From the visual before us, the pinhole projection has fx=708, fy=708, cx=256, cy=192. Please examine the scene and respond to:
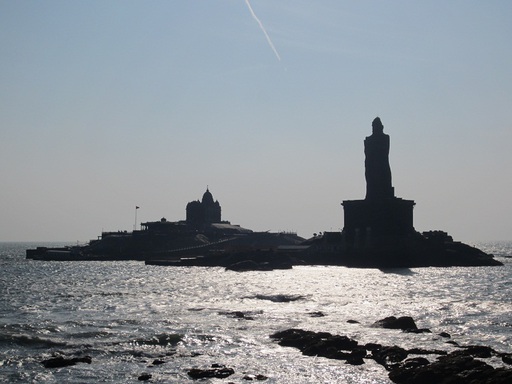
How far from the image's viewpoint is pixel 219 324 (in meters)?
54.1

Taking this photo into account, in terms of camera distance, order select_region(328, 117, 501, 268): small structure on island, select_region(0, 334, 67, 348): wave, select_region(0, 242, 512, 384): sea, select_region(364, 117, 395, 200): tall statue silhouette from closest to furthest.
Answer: select_region(0, 242, 512, 384): sea < select_region(0, 334, 67, 348): wave < select_region(328, 117, 501, 268): small structure on island < select_region(364, 117, 395, 200): tall statue silhouette

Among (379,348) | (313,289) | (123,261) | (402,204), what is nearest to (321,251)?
(402,204)

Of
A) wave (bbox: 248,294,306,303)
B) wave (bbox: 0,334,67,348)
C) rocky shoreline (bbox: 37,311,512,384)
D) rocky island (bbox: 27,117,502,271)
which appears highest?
rocky island (bbox: 27,117,502,271)

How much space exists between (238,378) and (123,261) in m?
158

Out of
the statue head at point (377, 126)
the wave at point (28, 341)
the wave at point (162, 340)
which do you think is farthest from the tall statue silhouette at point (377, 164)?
the wave at point (28, 341)

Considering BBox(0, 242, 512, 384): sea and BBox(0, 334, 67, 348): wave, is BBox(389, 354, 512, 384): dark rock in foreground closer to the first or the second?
BBox(0, 242, 512, 384): sea

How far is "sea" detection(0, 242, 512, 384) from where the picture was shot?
37.5 m

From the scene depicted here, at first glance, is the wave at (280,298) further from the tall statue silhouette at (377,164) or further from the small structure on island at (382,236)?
the tall statue silhouette at (377,164)

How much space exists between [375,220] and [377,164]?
1553cm

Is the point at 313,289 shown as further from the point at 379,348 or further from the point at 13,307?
the point at 379,348

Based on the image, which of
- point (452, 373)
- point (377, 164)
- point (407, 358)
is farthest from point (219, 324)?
point (377, 164)

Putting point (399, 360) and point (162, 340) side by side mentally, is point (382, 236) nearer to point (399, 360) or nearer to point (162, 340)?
point (162, 340)

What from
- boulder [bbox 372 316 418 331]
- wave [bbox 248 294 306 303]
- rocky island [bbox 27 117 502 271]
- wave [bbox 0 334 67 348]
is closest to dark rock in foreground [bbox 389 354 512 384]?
boulder [bbox 372 316 418 331]

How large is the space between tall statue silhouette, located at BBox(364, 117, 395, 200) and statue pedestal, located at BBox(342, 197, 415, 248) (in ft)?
17.9
